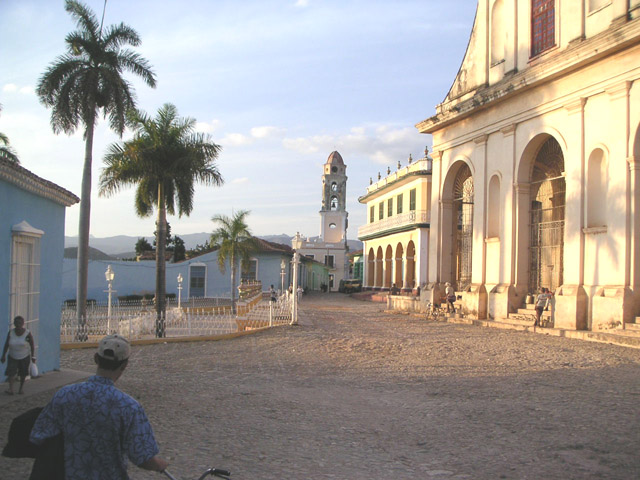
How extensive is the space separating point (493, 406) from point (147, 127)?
49.3ft

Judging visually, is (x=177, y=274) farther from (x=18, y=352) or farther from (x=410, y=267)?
(x=18, y=352)

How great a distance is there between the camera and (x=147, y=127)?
64.7ft

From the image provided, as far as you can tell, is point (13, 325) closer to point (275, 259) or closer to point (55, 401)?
point (55, 401)

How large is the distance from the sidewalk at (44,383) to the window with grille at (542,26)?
53.8 ft

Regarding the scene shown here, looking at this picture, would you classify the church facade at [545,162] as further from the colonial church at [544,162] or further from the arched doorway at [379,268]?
the arched doorway at [379,268]

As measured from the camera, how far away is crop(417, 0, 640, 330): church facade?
15734mm

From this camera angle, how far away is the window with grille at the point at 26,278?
873 cm

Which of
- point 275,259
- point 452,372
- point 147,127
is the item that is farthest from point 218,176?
point 275,259

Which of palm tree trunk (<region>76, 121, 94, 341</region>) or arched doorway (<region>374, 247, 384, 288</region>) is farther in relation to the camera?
arched doorway (<region>374, 247, 384, 288</region>)

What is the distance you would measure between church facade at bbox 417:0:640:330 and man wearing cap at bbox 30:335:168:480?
14.8 m

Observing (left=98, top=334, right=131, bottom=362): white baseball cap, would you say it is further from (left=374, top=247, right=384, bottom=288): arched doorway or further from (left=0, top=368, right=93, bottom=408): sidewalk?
(left=374, top=247, right=384, bottom=288): arched doorway

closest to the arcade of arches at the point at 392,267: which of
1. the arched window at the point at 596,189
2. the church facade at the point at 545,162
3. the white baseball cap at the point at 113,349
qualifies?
the church facade at the point at 545,162

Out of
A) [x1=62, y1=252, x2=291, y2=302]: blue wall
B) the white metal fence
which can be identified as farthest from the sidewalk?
[x1=62, y1=252, x2=291, y2=302]: blue wall

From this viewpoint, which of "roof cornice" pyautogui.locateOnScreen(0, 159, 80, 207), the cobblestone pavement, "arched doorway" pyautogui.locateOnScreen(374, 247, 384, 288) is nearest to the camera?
the cobblestone pavement
